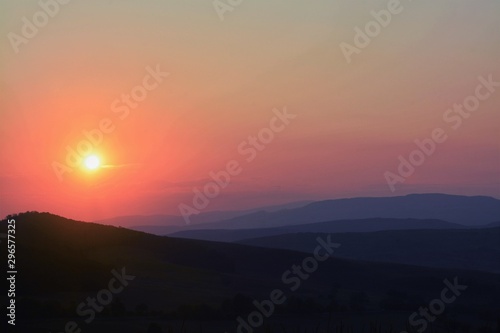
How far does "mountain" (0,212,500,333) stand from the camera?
135 feet

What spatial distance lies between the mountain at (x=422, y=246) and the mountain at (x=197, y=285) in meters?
31.8

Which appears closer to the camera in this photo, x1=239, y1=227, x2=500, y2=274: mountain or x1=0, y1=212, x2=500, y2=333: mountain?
x1=0, y1=212, x2=500, y2=333: mountain

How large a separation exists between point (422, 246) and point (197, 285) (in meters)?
75.6

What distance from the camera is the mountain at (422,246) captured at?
11394 centimetres

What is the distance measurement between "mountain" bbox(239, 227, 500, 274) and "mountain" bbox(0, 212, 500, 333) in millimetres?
31768

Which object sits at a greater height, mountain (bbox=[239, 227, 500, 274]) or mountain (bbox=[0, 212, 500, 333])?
mountain (bbox=[239, 227, 500, 274])

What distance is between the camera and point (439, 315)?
161 feet

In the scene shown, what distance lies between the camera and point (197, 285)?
60906mm

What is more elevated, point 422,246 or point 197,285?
point 422,246

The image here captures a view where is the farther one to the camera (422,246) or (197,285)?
(422,246)

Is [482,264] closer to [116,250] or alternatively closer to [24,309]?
[116,250]

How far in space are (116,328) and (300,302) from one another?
1382cm

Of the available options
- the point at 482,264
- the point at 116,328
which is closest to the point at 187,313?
the point at 116,328

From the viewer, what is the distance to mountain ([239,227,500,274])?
114m
